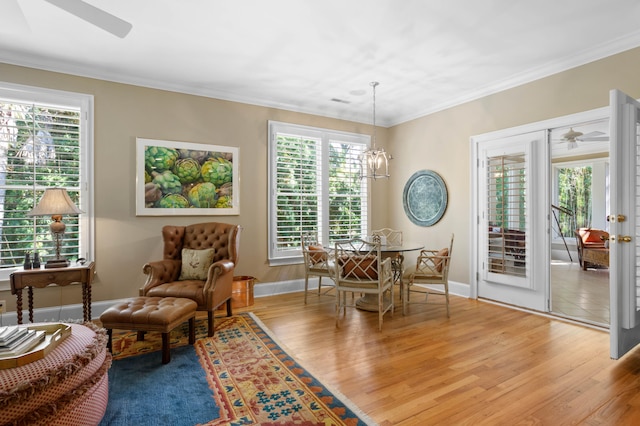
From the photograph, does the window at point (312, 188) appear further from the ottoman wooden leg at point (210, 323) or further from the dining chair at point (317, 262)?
the ottoman wooden leg at point (210, 323)

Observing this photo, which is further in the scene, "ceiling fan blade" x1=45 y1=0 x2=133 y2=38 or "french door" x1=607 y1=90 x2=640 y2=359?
"french door" x1=607 y1=90 x2=640 y2=359

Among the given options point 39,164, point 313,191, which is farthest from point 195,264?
Result: point 313,191

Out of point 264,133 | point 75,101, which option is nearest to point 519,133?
point 264,133

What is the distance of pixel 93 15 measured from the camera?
221 cm

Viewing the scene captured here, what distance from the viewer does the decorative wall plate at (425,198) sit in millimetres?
5285

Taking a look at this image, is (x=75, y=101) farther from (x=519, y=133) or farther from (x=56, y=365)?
(x=519, y=133)

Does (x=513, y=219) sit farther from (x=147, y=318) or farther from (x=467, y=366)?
(x=147, y=318)

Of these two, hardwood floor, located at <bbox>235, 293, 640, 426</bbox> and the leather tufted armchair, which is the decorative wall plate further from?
the leather tufted armchair

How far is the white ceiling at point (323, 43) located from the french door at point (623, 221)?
3.33 ft

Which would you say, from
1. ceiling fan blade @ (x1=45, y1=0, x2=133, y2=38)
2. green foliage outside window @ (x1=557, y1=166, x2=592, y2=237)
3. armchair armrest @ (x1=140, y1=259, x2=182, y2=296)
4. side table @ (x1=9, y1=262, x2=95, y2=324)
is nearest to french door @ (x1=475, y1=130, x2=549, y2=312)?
armchair armrest @ (x1=140, y1=259, x2=182, y2=296)

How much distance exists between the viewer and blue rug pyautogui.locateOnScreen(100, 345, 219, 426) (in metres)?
2.03

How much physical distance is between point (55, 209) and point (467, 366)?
401cm

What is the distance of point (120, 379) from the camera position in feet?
8.20

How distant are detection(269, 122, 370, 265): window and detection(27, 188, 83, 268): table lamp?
2478 mm
